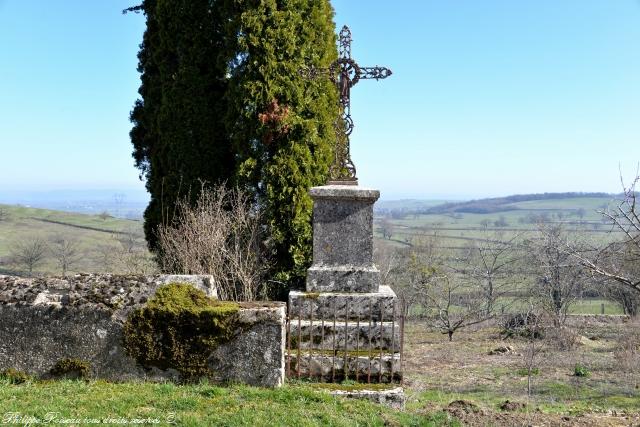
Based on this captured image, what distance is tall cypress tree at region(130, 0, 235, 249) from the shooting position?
11766mm

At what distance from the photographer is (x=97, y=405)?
459 centimetres

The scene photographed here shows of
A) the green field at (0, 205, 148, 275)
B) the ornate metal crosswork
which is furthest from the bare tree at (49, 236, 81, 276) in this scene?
the ornate metal crosswork

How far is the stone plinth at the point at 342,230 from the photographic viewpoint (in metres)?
6.69

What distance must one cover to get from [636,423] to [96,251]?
4454cm

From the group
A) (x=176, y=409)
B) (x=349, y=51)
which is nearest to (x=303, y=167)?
(x=349, y=51)

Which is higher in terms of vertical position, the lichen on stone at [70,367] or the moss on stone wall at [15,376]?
the lichen on stone at [70,367]

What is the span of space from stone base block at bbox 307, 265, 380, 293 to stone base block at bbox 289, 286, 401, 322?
0.51ft

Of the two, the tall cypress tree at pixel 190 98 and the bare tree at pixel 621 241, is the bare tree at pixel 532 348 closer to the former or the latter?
the bare tree at pixel 621 241

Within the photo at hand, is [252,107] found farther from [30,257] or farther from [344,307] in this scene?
[30,257]

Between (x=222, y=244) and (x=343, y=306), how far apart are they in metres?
4.78

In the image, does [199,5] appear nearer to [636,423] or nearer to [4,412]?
[4,412]

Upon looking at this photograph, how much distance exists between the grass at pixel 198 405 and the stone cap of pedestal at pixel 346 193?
2266 mm

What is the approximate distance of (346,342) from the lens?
6.07 meters

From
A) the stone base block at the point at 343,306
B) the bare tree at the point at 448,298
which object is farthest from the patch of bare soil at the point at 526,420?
the bare tree at the point at 448,298
